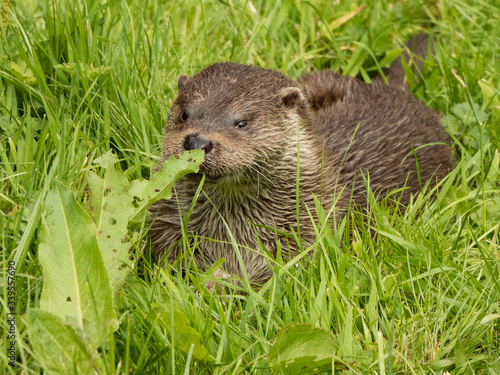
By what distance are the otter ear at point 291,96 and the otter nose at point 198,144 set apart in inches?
26.9

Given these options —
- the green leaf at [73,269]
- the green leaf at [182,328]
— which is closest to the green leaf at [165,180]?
the green leaf at [73,269]

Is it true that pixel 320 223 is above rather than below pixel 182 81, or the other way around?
below

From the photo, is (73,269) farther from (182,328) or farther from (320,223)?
(320,223)

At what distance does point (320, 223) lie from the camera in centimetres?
328

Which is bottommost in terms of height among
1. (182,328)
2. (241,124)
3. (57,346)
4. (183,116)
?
(182,328)

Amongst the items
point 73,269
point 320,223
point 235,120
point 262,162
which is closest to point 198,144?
point 235,120

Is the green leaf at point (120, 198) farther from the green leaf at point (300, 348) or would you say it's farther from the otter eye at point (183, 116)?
the green leaf at point (300, 348)

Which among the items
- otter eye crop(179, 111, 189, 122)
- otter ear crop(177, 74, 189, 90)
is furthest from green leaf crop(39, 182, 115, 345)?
otter ear crop(177, 74, 189, 90)

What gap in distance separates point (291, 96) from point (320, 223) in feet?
2.44

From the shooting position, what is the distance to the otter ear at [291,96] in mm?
3543

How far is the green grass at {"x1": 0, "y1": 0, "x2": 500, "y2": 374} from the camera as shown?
2.61 meters

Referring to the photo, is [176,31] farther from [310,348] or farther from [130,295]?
[310,348]

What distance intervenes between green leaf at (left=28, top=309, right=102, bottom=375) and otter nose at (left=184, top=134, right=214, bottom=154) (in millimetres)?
1089

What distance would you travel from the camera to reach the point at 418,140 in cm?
432
